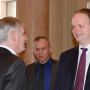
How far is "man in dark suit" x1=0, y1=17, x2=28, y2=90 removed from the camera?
2590 millimetres

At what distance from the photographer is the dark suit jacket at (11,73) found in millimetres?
2582

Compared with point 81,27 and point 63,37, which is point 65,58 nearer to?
point 81,27

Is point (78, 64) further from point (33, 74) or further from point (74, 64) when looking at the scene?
point (33, 74)

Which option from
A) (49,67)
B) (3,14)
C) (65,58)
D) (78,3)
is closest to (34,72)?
(49,67)

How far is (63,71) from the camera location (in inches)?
132

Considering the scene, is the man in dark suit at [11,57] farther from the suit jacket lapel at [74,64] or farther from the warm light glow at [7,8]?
the warm light glow at [7,8]

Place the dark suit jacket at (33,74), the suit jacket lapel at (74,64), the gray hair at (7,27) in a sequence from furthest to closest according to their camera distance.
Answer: the dark suit jacket at (33,74) < the suit jacket lapel at (74,64) < the gray hair at (7,27)

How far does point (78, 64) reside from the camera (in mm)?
3277

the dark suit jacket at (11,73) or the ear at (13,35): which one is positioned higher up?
the ear at (13,35)

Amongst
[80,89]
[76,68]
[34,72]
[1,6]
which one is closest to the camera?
[80,89]

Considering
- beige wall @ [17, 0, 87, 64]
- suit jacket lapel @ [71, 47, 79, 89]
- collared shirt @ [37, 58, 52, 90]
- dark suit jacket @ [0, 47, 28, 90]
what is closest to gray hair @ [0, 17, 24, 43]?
dark suit jacket @ [0, 47, 28, 90]

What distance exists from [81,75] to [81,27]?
599 mm

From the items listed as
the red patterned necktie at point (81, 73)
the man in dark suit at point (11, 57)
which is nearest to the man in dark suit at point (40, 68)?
the red patterned necktie at point (81, 73)

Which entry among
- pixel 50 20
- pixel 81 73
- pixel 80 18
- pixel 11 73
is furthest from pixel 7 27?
pixel 50 20
